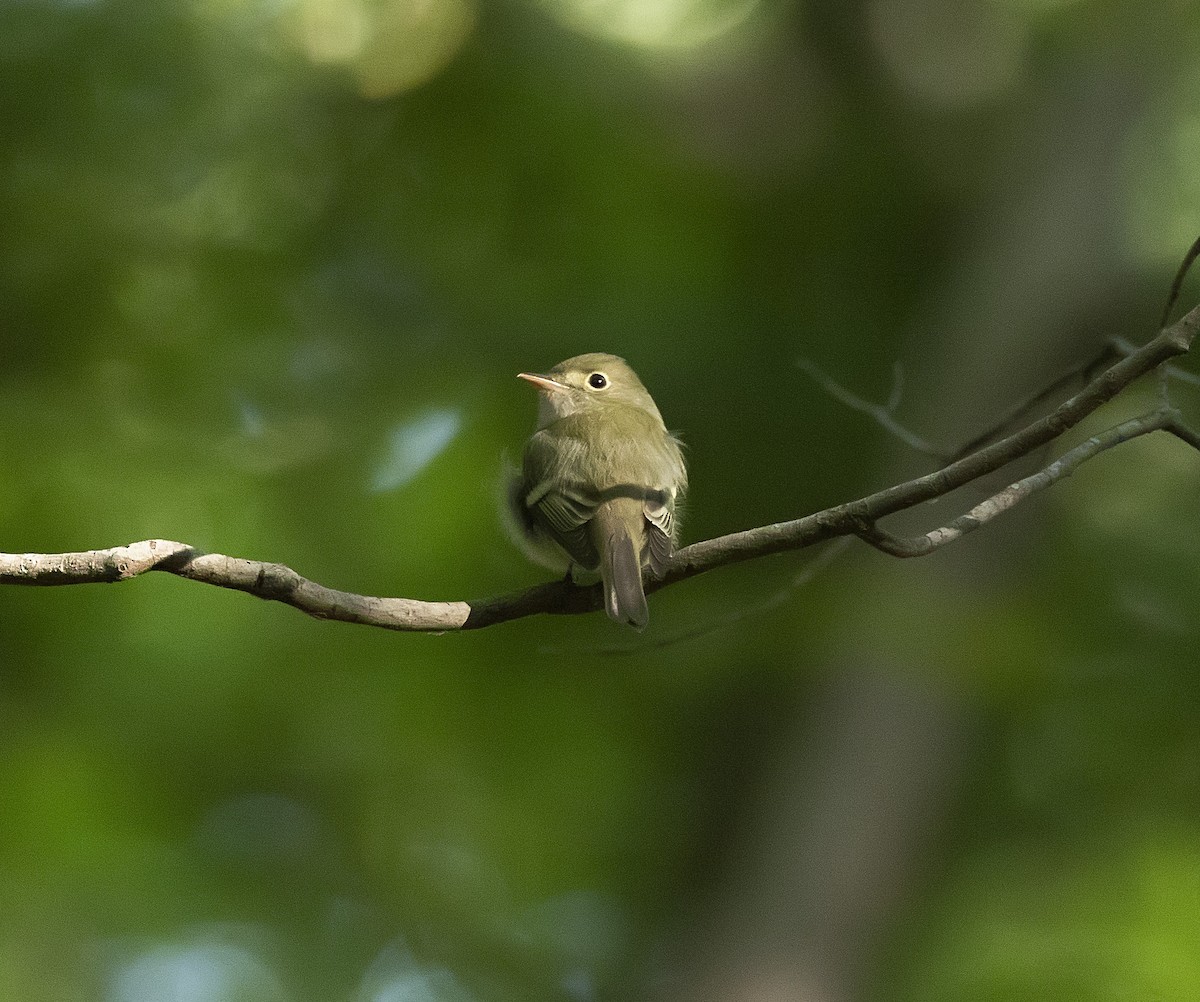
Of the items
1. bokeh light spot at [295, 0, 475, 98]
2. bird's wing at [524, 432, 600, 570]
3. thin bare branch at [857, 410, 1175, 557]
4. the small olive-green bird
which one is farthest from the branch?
bokeh light spot at [295, 0, 475, 98]

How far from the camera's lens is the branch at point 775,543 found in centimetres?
252

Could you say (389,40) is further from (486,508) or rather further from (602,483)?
(602,483)

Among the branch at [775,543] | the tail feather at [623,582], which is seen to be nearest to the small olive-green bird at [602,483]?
the tail feather at [623,582]

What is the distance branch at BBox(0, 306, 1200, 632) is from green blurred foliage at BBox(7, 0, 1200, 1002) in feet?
11.9

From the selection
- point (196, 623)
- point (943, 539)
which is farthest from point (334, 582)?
point (943, 539)

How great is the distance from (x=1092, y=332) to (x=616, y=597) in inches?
187

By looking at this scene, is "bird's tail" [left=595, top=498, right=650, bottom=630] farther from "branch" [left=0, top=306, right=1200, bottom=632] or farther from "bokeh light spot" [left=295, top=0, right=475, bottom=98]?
"bokeh light spot" [left=295, top=0, right=475, bottom=98]

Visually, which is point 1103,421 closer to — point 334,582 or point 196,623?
point 334,582

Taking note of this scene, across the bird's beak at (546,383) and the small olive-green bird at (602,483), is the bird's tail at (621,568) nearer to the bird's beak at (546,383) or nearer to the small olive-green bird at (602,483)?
the small olive-green bird at (602,483)

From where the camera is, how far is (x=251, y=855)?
21.6ft

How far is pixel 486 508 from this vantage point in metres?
6.90

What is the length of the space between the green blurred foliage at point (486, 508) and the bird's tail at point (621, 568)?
2.71m

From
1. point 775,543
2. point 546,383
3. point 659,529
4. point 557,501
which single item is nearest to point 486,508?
point 546,383

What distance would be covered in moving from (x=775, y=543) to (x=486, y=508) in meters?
4.25
